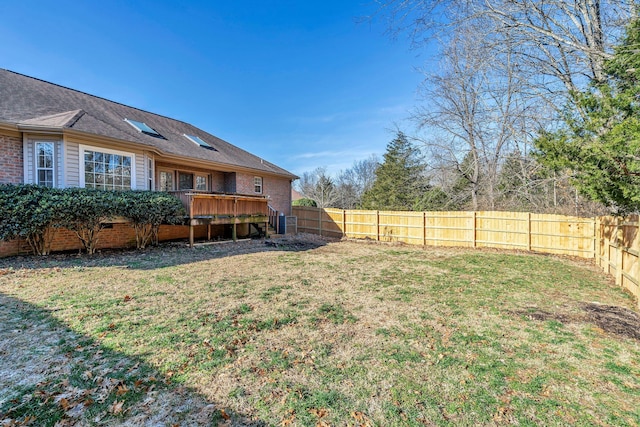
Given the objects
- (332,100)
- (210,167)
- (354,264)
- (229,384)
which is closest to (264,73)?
(332,100)

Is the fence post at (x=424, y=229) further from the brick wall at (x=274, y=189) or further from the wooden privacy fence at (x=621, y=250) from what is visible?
the brick wall at (x=274, y=189)

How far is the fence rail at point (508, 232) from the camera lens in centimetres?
652

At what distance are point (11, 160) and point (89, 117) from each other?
2.50 meters

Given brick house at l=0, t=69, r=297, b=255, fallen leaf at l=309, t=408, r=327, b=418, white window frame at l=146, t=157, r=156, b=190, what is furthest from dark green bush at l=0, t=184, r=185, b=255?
fallen leaf at l=309, t=408, r=327, b=418

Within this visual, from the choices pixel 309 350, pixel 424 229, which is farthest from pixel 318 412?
pixel 424 229

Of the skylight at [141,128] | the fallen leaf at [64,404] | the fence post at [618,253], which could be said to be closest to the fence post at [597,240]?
the fence post at [618,253]

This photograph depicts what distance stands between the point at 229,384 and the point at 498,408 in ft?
7.66

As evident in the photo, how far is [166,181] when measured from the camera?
1291 centimetres

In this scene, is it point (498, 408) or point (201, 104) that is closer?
point (498, 408)

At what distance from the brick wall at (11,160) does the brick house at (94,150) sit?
0.02 meters

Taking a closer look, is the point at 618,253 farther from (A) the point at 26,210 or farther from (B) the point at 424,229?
(A) the point at 26,210

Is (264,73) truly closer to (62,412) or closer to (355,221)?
(355,221)

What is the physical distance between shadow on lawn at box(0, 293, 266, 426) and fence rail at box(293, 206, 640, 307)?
7.16 metres

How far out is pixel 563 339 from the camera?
370 cm
